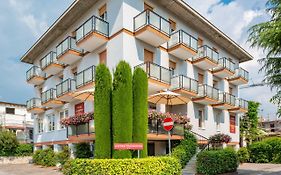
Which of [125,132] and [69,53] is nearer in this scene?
[125,132]

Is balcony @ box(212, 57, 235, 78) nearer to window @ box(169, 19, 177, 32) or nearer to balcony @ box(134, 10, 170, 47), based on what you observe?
window @ box(169, 19, 177, 32)

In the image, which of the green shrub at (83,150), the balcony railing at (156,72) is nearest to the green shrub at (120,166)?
the green shrub at (83,150)

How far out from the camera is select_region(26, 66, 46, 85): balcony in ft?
99.0

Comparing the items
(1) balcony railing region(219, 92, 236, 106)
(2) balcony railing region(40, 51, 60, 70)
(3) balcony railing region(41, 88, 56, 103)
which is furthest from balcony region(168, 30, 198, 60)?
(3) balcony railing region(41, 88, 56, 103)

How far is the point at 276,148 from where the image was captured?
24.4 m

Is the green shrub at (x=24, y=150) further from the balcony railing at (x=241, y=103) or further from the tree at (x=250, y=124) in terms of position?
the tree at (x=250, y=124)

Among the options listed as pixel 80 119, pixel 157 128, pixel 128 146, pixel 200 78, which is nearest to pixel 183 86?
pixel 157 128

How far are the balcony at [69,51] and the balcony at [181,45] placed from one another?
22.9ft

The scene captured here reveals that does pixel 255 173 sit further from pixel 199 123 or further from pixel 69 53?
pixel 69 53

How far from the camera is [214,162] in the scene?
637 inches

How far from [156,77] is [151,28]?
10.2 feet

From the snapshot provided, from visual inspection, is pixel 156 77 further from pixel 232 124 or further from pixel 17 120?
pixel 17 120

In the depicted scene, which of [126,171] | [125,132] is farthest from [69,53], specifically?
[126,171]

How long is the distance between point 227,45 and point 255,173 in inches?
620
